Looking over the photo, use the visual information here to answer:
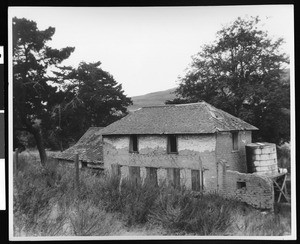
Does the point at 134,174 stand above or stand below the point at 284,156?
below

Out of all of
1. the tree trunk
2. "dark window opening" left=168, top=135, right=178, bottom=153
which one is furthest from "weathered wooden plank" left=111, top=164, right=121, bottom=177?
the tree trunk

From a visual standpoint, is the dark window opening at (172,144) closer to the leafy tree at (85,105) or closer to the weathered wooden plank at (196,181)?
the weathered wooden plank at (196,181)

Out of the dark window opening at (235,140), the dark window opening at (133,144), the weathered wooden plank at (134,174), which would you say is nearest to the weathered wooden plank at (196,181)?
the dark window opening at (235,140)

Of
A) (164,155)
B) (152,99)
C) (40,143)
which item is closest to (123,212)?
(164,155)

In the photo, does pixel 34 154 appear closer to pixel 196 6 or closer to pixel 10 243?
pixel 10 243

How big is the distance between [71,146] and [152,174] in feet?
4.42

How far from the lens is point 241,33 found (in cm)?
407

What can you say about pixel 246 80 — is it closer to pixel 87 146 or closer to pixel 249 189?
pixel 249 189

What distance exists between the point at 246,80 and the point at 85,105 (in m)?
2.47

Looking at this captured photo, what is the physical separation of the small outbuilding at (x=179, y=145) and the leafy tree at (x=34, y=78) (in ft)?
3.12

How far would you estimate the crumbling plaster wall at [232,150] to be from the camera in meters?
4.38

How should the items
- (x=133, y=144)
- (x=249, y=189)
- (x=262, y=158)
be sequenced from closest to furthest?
(x=262, y=158) < (x=249, y=189) < (x=133, y=144)

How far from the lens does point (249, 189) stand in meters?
4.31

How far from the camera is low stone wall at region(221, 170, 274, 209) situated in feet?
13.9
